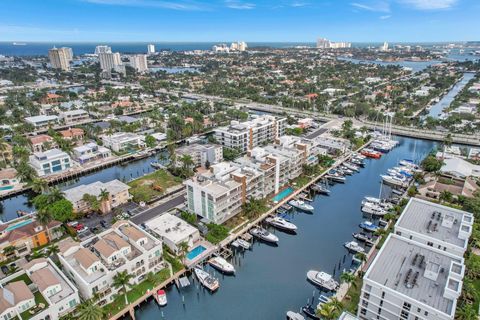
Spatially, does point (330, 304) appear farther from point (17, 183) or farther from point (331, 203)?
point (17, 183)

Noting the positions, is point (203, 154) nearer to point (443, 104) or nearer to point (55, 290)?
point (55, 290)

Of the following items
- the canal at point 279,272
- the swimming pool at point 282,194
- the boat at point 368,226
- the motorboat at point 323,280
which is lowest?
the canal at point 279,272

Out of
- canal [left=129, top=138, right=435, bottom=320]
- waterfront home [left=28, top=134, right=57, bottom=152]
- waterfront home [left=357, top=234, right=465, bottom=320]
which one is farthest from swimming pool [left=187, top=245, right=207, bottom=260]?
waterfront home [left=28, top=134, right=57, bottom=152]

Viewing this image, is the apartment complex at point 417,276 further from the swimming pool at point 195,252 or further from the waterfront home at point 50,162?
the waterfront home at point 50,162

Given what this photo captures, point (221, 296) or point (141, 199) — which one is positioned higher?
point (141, 199)

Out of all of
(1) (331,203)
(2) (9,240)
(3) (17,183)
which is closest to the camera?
(2) (9,240)

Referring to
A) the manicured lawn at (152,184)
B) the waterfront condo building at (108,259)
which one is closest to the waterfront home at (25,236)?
the waterfront condo building at (108,259)

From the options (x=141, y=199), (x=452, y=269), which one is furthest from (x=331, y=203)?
(x=141, y=199)
